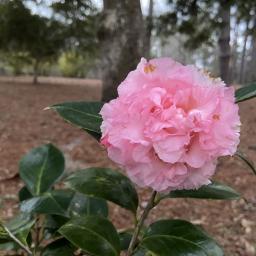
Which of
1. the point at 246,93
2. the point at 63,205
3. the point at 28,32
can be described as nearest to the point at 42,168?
the point at 63,205

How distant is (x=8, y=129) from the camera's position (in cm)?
473

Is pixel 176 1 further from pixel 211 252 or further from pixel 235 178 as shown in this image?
pixel 211 252

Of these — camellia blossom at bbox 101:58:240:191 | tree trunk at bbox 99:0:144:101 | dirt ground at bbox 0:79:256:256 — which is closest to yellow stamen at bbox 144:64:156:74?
camellia blossom at bbox 101:58:240:191

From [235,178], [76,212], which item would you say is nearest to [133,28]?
[235,178]

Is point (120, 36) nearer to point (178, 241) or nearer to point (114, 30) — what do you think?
point (114, 30)

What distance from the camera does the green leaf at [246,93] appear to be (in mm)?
818

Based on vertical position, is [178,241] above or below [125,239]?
above

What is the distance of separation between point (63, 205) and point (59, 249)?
0.11 m

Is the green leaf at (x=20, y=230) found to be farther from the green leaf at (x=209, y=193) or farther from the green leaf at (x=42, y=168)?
the green leaf at (x=209, y=193)

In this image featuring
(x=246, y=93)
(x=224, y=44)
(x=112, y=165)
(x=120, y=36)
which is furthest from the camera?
(x=224, y=44)

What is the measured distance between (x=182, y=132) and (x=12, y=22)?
7.86 meters

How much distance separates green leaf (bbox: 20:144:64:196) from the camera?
1.23 meters

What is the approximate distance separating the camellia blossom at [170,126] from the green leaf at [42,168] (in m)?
0.57

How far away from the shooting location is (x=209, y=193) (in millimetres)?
922
